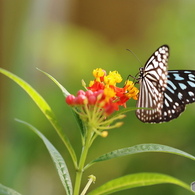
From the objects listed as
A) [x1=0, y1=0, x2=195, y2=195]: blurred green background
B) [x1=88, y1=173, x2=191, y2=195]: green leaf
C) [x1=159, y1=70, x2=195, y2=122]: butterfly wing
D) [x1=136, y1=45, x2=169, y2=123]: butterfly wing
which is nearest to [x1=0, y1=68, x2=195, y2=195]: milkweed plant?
[x1=88, y1=173, x2=191, y2=195]: green leaf

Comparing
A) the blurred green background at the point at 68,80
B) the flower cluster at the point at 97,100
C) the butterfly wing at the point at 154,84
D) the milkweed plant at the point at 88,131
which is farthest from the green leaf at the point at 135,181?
the blurred green background at the point at 68,80

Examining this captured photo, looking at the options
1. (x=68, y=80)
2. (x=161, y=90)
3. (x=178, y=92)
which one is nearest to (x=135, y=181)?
(x=161, y=90)

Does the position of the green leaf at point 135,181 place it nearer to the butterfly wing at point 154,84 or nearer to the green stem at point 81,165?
the green stem at point 81,165

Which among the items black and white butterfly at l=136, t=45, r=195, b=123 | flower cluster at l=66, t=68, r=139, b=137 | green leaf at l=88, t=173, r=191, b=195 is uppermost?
black and white butterfly at l=136, t=45, r=195, b=123

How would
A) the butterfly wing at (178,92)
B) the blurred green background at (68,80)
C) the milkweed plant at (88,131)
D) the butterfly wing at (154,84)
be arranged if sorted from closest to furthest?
the milkweed plant at (88,131), the butterfly wing at (154,84), the butterfly wing at (178,92), the blurred green background at (68,80)

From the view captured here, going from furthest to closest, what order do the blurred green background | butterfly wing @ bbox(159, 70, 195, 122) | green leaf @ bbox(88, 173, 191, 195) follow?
the blurred green background → butterfly wing @ bbox(159, 70, 195, 122) → green leaf @ bbox(88, 173, 191, 195)

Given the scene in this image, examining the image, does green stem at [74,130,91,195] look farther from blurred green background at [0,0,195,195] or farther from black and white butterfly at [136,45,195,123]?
blurred green background at [0,0,195,195]

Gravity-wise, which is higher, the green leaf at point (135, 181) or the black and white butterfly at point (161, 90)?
the black and white butterfly at point (161, 90)
